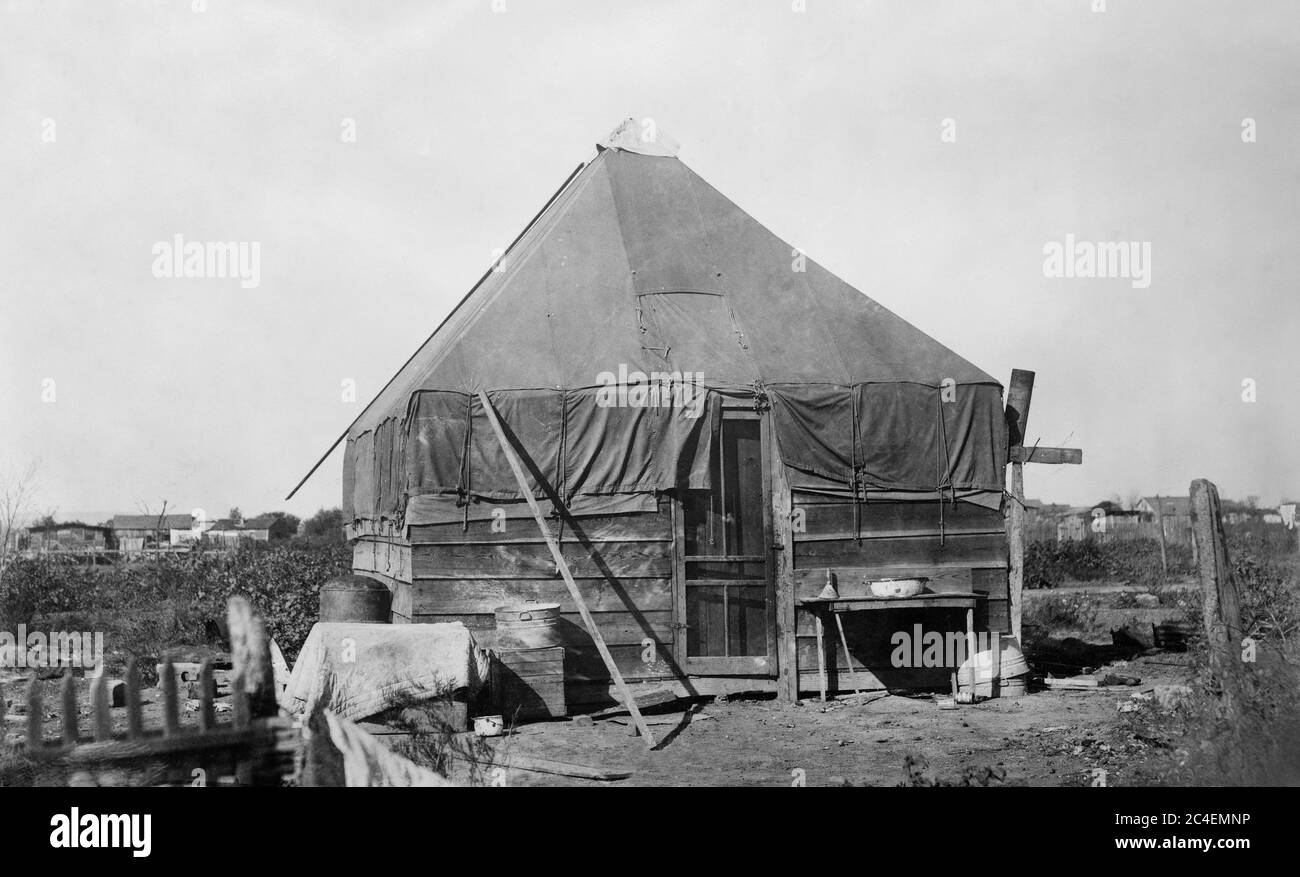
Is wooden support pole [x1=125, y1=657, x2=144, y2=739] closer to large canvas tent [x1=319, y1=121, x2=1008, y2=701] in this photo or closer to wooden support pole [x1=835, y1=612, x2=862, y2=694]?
large canvas tent [x1=319, y1=121, x2=1008, y2=701]

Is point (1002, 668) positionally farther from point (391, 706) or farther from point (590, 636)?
point (391, 706)

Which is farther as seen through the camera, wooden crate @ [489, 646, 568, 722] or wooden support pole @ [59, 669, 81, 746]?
wooden crate @ [489, 646, 568, 722]

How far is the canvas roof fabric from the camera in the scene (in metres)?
9.89

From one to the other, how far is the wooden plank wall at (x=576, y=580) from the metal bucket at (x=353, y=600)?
0.74m

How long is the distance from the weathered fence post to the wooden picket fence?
5515mm

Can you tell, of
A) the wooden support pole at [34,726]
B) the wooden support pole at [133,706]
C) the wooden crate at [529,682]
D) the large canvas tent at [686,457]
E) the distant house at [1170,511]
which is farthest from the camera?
the distant house at [1170,511]

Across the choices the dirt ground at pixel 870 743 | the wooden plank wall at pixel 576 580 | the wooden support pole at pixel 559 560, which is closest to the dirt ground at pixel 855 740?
the dirt ground at pixel 870 743

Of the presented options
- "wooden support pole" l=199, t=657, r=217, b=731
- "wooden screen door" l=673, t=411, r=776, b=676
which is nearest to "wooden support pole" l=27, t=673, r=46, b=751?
"wooden support pole" l=199, t=657, r=217, b=731

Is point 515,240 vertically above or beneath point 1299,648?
above

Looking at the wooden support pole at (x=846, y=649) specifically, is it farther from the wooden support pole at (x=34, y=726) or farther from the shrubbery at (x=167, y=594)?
the wooden support pole at (x=34, y=726)

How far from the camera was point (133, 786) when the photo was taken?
15.8 feet

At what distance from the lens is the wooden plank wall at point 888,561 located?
32.9ft
